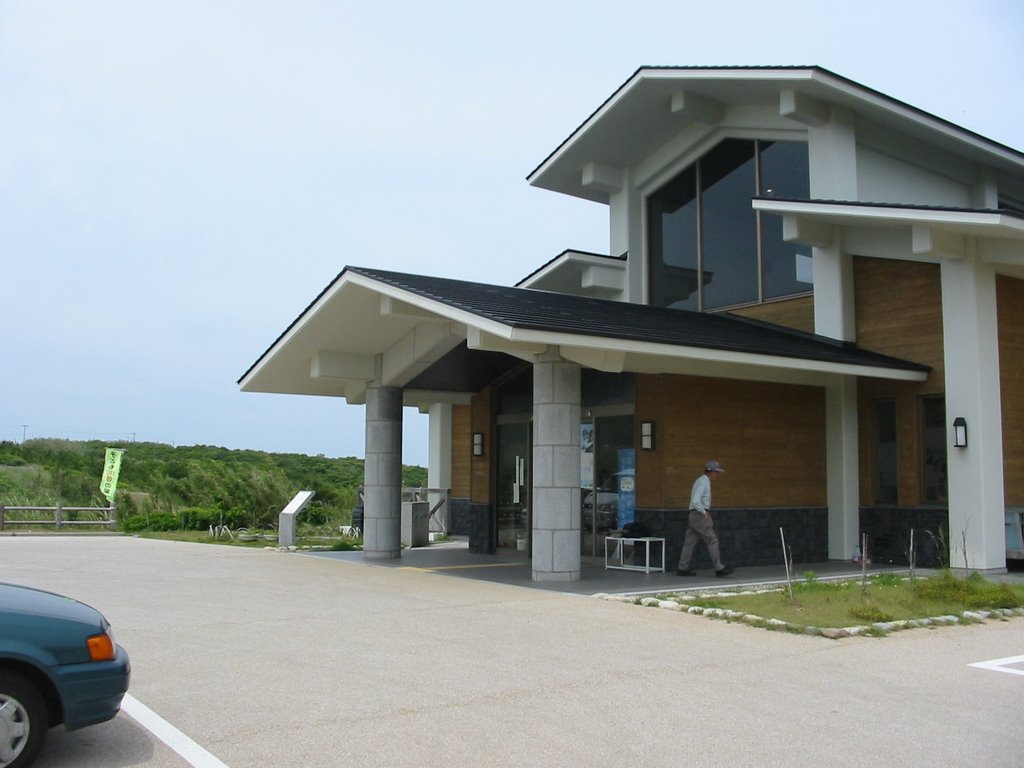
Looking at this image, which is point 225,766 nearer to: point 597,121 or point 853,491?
point 853,491

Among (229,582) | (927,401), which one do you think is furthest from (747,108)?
(229,582)

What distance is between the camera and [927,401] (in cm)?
1518

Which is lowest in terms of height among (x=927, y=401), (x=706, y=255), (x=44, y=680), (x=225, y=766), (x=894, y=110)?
(x=225, y=766)

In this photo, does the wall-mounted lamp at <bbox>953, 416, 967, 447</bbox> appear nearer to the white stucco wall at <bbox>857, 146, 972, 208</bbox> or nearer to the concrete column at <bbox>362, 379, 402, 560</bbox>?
the white stucco wall at <bbox>857, 146, 972, 208</bbox>

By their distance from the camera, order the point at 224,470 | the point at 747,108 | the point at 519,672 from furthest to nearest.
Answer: the point at 224,470 < the point at 747,108 < the point at 519,672

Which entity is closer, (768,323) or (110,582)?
(110,582)

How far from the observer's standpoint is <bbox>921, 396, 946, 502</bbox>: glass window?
587 inches

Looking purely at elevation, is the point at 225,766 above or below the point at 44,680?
below

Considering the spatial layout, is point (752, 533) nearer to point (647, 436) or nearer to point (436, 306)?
point (647, 436)

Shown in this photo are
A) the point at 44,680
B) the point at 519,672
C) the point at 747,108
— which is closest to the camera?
the point at 44,680

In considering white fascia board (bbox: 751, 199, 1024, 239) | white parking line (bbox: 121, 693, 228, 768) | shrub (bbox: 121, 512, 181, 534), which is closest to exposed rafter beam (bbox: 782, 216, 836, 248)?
white fascia board (bbox: 751, 199, 1024, 239)

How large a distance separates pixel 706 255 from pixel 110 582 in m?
11.6

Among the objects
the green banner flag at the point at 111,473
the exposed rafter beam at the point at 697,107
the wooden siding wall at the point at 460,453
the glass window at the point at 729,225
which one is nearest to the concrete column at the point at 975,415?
the glass window at the point at 729,225

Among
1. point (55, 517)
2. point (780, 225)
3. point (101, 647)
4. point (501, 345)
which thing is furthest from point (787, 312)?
point (55, 517)
